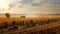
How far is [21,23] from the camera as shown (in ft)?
9.86

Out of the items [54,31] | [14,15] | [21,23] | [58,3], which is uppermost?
[58,3]

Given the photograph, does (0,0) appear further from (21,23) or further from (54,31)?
(54,31)

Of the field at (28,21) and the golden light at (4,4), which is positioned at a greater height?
the golden light at (4,4)

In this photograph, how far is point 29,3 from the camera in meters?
3.10

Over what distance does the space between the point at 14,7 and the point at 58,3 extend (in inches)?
41.4

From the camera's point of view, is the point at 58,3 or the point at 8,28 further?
the point at 58,3

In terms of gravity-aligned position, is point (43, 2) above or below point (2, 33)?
above

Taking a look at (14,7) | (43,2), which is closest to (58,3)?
(43,2)

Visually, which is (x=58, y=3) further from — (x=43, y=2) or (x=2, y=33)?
(x=2, y=33)

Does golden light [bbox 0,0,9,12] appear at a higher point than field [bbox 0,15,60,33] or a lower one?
higher

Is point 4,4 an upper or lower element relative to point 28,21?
upper

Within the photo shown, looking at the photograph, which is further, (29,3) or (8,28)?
(29,3)

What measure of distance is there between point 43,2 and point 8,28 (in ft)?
3.36

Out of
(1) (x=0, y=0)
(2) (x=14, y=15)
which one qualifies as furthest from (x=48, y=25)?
(1) (x=0, y=0)
